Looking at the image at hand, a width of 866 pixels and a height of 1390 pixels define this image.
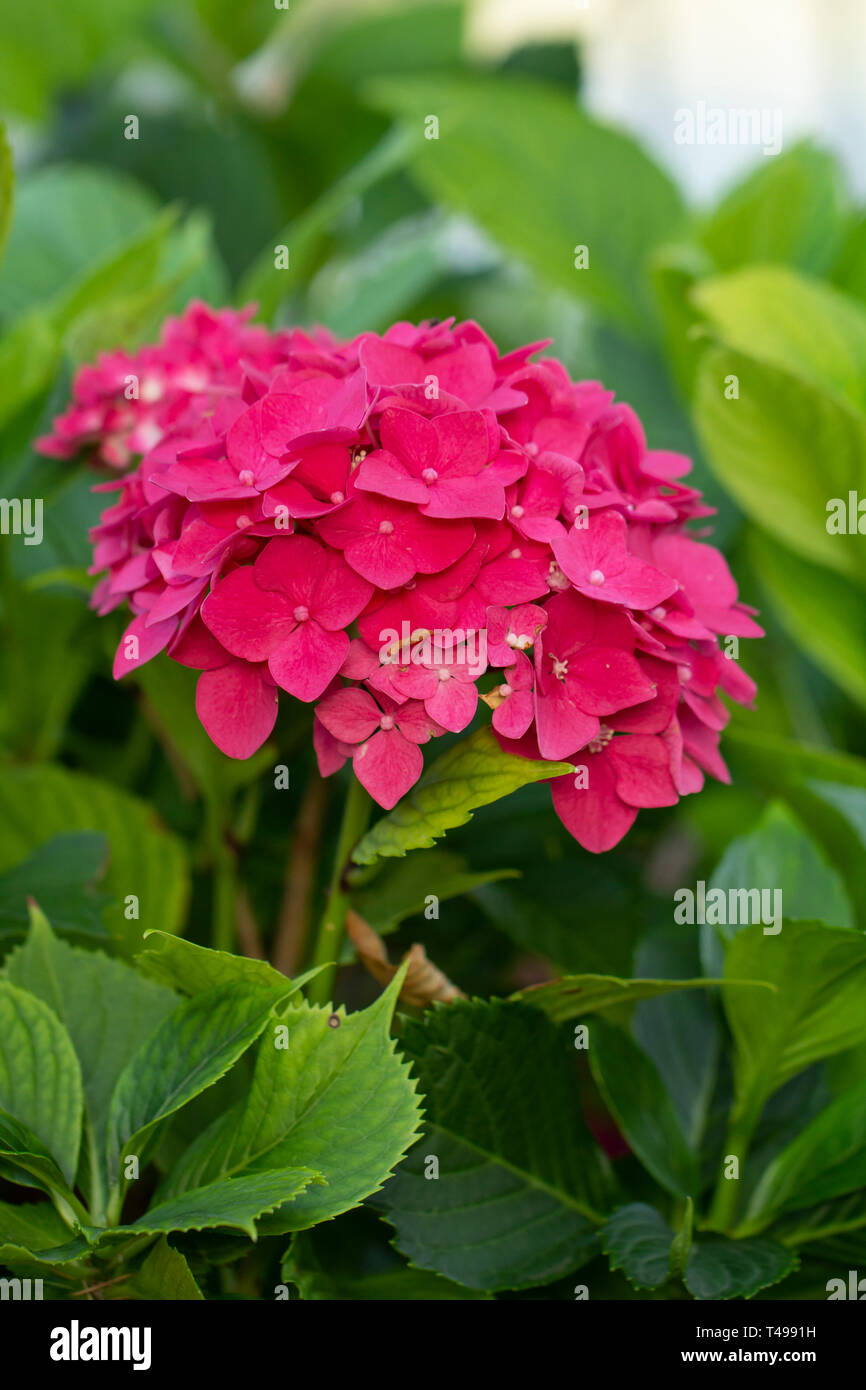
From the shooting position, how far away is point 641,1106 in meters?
0.44

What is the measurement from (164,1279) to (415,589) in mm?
215

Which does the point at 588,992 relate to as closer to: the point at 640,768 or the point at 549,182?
the point at 640,768

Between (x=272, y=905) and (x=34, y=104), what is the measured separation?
692mm

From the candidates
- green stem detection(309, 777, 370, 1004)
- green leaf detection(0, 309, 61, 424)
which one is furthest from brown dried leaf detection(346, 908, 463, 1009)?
green leaf detection(0, 309, 61, 424)

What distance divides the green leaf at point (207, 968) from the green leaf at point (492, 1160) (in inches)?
2.0

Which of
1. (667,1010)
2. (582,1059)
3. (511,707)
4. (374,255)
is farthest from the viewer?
(374,255)

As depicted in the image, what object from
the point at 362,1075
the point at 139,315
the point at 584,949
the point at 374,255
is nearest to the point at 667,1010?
the point at 584,949

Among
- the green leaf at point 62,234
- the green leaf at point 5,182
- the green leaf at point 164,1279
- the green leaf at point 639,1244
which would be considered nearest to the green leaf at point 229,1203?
the green leaf at point 164,1279

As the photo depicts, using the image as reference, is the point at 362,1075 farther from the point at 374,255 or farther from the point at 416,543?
the point at 374,255

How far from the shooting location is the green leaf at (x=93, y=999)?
41 centimetres

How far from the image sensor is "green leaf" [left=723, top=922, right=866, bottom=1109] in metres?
0.39

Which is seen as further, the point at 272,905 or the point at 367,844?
the point at 272,905

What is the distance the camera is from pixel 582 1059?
26.5 inches

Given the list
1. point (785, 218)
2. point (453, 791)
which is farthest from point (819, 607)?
point (453, 791)
